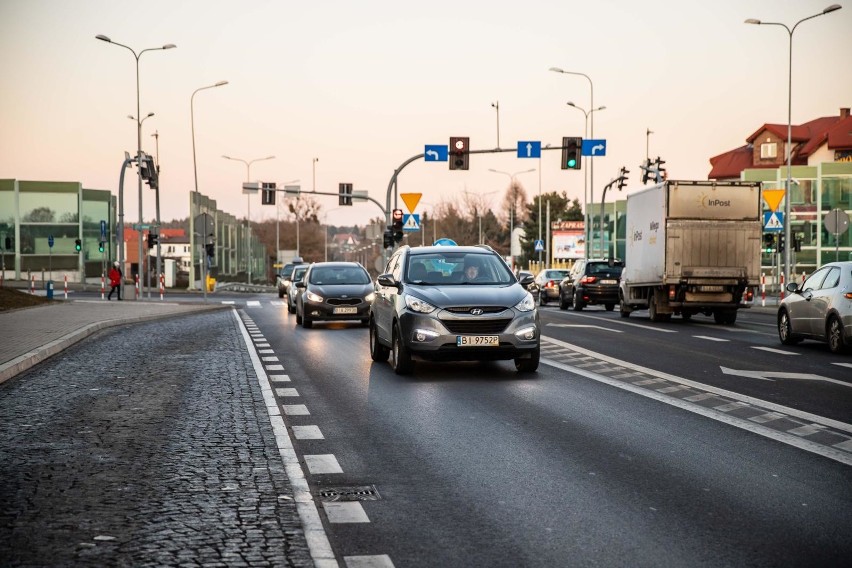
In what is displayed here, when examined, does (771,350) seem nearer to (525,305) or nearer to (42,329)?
(525,305)

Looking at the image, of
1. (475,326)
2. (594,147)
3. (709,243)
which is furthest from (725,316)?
(475,326)

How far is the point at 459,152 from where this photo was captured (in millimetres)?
36281

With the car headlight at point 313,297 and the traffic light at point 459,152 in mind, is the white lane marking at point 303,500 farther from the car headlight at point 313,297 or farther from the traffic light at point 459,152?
the traffic light at point 459,152

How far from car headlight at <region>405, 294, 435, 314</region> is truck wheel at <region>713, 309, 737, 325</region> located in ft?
52.2

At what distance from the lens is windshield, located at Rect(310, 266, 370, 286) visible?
1067 inches

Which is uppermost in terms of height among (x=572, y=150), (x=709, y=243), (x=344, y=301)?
(x=572, y=150)

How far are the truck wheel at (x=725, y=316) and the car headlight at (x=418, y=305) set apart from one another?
1592 centimetres

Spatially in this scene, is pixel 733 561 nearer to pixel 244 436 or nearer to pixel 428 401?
pixel 244 436

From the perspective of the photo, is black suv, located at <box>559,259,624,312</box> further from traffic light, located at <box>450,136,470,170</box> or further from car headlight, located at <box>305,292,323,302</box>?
car headlight, located at <box>305,292,323,302</box>

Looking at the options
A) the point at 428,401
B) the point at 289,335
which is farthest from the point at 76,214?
the point at 428,401

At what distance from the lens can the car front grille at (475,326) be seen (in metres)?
13.4

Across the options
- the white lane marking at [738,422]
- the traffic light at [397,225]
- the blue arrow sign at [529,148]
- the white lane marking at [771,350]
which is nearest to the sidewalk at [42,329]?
the white lane marking at [738,422]

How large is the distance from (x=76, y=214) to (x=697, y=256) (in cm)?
5721

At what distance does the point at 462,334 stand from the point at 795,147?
85.7 m
